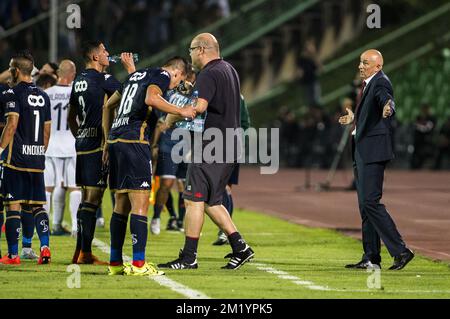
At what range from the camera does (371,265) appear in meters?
14.7

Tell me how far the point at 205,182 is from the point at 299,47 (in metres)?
28.3

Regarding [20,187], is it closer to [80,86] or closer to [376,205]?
[80,86]

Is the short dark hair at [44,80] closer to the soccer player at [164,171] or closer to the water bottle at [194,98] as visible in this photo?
the soccer player at [164,171]

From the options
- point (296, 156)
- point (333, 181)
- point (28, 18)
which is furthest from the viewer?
point (296, 156)

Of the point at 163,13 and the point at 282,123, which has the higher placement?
the point at 163,13

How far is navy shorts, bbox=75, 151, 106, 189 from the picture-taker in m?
14.8

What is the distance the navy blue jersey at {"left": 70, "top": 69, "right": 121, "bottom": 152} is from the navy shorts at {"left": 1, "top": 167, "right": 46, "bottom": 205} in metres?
0.73

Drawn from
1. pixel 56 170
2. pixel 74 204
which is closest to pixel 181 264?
pixel 74 204

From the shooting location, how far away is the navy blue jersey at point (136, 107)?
13.8m

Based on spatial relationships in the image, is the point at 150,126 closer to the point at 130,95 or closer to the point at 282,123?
the point at 130,95

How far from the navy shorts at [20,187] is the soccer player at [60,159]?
10.9 ft

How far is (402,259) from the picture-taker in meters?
14.4
